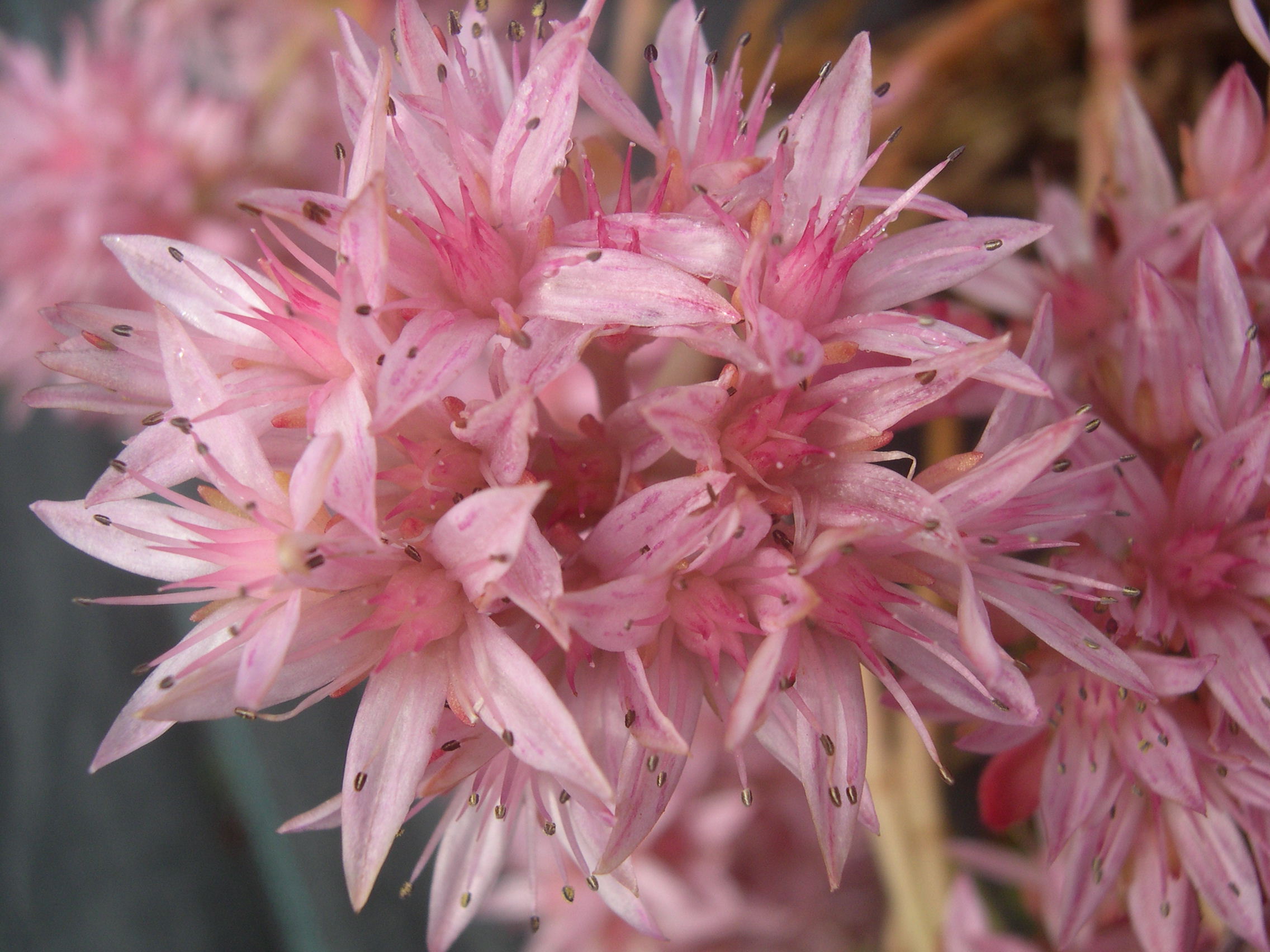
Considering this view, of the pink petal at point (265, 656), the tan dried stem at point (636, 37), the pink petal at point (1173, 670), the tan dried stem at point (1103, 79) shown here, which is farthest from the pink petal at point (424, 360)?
the tan dried stem at point (636, 37)

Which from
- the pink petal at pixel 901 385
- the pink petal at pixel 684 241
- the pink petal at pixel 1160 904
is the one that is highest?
the pink petal at pixel 684 241

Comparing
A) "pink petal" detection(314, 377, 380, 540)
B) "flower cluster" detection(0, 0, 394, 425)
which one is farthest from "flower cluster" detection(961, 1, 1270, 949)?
"flower cluster" detection(0, 0, 394, 425)

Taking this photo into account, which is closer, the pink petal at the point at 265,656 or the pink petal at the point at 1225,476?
the pink petal at the point at 265,656

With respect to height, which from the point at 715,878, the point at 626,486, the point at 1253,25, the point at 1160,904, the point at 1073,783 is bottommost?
the point at 715,878

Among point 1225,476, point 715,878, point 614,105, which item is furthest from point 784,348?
point 715,878

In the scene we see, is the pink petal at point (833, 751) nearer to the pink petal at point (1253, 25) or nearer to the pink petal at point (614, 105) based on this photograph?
the pink petal at point (614, 105)

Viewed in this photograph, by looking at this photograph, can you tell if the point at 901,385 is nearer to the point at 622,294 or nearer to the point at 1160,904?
the point at 622,294

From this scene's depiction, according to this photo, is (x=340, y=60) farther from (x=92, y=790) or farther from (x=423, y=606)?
(x=92, y=790)

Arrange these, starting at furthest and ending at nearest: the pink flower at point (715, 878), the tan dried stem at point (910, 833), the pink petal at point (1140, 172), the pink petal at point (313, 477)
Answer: the pink flower at point (715, 878), the tan dried stem at point (910, 833), the pink petal at point (1140, 172), the pink petal at point (313, 477)

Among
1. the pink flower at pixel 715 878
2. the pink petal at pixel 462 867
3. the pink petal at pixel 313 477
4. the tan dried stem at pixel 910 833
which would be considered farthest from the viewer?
the pink flower at pixel 715 878

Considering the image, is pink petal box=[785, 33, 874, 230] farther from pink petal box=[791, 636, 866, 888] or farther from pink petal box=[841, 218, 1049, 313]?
pink petal box=[791, 636, 866, 888]
